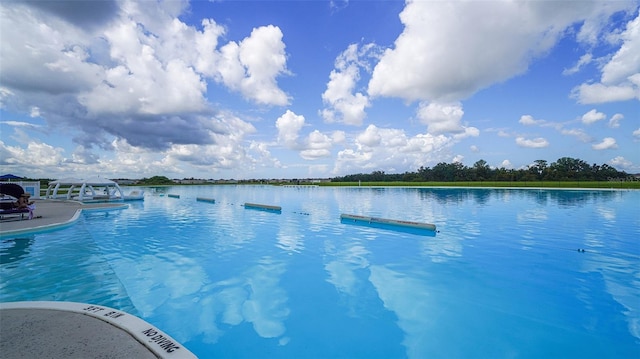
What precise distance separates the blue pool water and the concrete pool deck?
138 cm

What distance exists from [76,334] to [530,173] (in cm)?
7898

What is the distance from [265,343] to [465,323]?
346cm

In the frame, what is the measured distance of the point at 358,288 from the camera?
675cm

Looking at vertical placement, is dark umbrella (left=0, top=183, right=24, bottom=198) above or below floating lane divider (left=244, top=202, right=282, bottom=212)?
above

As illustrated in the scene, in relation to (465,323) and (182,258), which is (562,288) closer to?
(465,323)

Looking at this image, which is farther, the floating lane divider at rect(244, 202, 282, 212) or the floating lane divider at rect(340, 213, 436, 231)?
the floating lane divider at rect(244, 202, 282, 212)

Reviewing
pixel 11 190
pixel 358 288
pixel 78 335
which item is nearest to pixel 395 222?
pixel 358 288

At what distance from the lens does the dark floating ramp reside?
3.04 metres

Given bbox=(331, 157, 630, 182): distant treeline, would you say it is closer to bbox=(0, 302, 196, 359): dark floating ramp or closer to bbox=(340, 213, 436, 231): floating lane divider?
bbox=(340, 213, 436, 231): floating lane divider

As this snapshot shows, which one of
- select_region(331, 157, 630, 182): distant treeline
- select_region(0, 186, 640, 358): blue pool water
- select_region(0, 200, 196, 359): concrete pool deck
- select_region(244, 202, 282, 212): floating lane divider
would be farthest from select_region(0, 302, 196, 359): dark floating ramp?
select_region(331, 157, 630, 182): distant treeline

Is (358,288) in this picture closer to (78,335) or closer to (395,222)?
(78,335)

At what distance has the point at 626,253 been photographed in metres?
9.05

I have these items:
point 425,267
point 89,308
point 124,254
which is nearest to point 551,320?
point 425,267

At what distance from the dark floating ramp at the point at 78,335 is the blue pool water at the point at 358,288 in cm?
139
